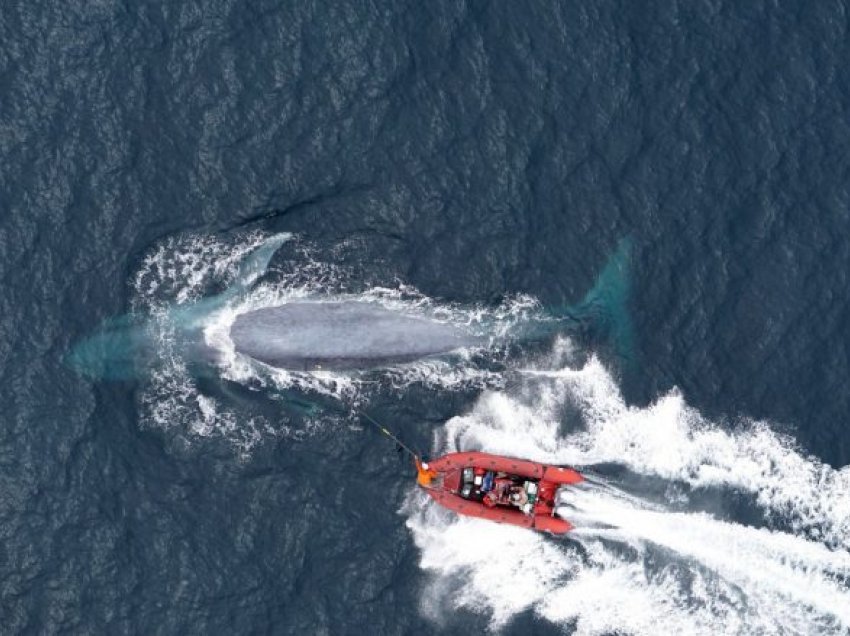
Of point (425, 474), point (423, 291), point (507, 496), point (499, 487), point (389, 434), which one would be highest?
point (423, 291)

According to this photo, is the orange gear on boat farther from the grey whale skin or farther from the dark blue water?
the grey whale skin

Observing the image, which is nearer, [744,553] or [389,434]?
[744,553]

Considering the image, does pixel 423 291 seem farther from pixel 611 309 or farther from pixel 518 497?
pixel 518 497

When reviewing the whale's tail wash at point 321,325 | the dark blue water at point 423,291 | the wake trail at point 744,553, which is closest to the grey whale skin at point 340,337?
the whale's tail wash at point 321,325

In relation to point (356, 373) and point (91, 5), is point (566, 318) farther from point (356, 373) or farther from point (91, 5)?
point (91, 5)

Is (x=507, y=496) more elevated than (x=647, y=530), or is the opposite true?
(x=507, y=496)

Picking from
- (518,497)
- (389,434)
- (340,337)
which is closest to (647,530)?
(518,497)

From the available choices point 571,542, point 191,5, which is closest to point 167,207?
point 191,5
